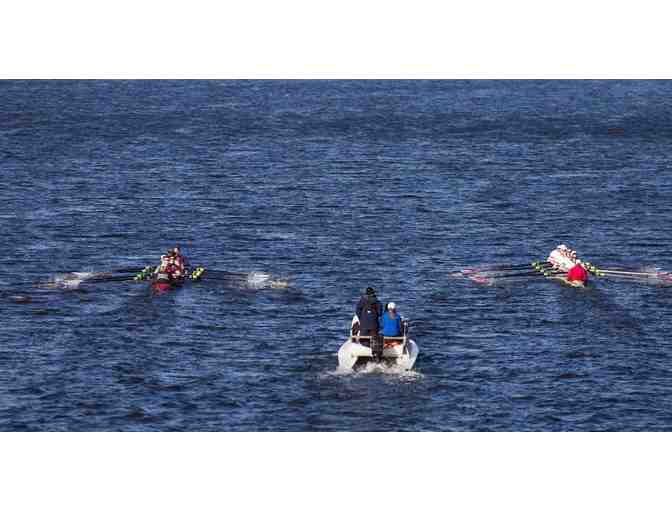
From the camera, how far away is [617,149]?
146875 millimetres

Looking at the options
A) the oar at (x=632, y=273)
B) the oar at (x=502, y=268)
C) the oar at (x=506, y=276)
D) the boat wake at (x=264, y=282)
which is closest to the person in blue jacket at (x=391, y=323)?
the boat wake at (x=264, y=282)

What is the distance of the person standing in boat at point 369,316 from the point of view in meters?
62.8

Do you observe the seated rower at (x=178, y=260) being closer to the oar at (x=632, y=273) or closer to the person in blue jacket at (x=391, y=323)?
the person in blue jacket at (x=391, y=323)

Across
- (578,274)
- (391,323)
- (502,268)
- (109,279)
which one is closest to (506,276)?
(502,268)

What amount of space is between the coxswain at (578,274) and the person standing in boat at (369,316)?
2078 cm

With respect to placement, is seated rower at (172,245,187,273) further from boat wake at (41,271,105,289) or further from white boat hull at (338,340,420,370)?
white boat hull at (338,340,420,370)

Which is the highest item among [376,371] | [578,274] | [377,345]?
[578,274]

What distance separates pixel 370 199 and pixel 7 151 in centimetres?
4393

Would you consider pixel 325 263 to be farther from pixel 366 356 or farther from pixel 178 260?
pixel 366 356

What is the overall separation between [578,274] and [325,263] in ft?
55.7

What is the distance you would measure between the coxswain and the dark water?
1.21 m

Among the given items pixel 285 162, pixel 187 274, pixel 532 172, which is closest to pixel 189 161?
pixel 285 162

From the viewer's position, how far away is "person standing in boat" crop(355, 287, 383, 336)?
62.8 meters

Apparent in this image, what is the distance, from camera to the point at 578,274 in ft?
265
